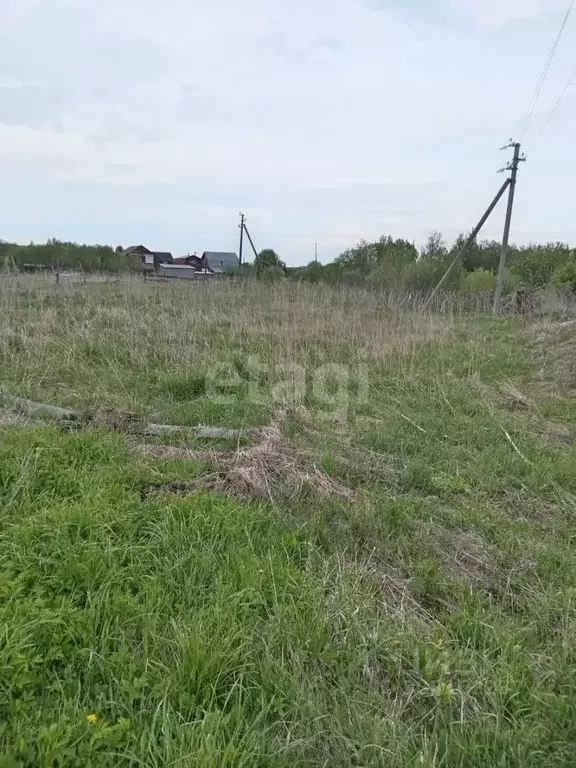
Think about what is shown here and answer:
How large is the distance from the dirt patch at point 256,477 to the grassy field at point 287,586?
0.02m

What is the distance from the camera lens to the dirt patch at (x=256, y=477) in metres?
2.88

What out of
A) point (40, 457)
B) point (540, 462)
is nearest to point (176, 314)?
point (40, 457)

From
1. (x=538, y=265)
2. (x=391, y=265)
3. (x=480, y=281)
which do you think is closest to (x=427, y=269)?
(x=391, y=265)

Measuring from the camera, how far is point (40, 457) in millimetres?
2910

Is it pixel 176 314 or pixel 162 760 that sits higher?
pixel 176 314

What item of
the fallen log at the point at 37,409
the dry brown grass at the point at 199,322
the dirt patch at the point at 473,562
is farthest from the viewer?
the dry brown grass at the point at 199,322

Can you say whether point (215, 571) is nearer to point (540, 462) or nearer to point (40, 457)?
point (40, 457)

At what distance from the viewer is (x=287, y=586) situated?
2.03 metres

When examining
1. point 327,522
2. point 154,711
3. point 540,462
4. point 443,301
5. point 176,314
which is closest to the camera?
point 154,711

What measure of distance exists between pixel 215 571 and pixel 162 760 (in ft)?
2.79

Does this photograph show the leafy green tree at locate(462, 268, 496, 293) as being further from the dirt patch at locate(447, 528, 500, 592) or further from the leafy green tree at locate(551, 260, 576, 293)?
the dirt patch at locate(447, 528, 500, 592)

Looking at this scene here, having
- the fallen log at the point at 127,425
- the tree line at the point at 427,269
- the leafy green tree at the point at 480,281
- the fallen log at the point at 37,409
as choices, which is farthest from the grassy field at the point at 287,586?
the leafy green tree at the point at 480,281

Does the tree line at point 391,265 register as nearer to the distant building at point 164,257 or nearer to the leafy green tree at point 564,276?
the leafy green tree at point 564,276

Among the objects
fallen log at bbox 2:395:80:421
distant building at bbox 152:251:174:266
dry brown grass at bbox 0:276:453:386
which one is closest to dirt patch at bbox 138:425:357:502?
fallen log at bbox 2:395:80:421
